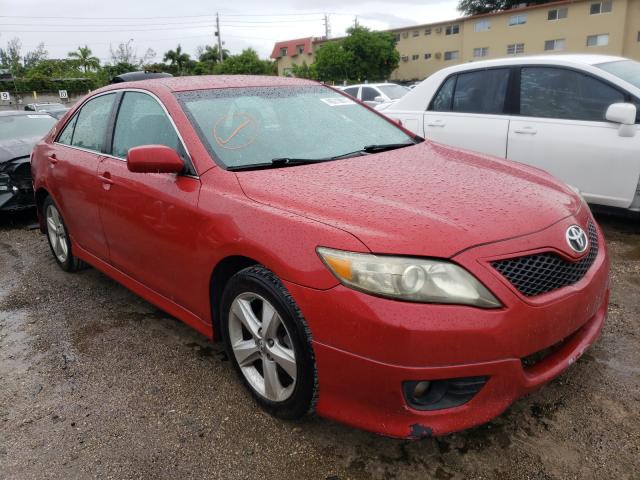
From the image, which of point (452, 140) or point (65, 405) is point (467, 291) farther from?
point (452, 140)

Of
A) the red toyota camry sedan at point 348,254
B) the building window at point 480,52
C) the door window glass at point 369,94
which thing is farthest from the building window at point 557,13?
the red toyota camry sedan at point 348,254

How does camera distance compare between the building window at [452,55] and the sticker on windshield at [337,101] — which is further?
the building window at [452,55]

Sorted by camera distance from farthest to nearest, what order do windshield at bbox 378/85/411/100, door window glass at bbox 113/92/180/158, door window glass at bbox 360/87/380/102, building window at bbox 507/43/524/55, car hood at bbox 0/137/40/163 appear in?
building window at bbox 507/43/524/55
door window glass at bbox 360/87/380/102
windshield at bbox 378/85/411/100
car hood at bbox 0/137/40/163
door window glass at bbox 113/92/180/158

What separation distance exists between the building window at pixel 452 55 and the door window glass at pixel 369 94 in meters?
36.4

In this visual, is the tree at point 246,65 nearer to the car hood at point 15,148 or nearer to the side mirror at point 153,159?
the car hood at point 15,148

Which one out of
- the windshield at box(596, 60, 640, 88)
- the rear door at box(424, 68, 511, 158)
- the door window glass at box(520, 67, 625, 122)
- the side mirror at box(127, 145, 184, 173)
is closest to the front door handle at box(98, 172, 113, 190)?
the side mirror at box(127, 145, 184, 173)

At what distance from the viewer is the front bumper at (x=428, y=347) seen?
1.77 meters

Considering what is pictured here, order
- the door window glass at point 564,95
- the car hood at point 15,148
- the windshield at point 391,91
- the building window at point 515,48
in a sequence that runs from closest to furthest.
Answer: the door window glass at point 564,95, the car hood at point 15,148, the windshield at point 391,91, the building window at point 515,48

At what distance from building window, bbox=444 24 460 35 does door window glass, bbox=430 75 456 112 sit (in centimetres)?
4697

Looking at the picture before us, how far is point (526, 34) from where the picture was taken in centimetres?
4169

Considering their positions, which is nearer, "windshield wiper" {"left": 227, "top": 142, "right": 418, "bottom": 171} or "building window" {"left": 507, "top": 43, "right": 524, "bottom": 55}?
"windshield wiper" {"left": 227, "top": 142, "right": 418, "bottom": 171}

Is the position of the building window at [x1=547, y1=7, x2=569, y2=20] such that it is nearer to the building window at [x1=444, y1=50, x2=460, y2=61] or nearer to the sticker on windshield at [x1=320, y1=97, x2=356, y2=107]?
the building window at [x1=444, y1=50, x2=460, y2=61]

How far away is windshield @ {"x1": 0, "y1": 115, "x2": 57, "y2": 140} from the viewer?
23.2 ft

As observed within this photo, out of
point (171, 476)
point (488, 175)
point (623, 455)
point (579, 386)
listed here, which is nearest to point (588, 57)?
point (488, 175)
